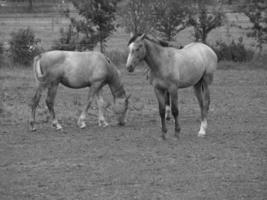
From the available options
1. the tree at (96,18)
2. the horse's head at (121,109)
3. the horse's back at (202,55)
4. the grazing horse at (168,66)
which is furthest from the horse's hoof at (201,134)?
the tree at (96,18)

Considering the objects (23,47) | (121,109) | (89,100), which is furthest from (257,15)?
(89,100)

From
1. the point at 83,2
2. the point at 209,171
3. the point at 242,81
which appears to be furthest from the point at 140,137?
the point at 83,2

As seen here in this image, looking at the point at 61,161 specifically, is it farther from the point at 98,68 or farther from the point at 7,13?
the point at 7,13

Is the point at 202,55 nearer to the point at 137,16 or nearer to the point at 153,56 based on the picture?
the point at 153,56

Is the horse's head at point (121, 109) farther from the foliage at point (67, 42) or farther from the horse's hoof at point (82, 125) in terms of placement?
the foliage at point (67, 42)

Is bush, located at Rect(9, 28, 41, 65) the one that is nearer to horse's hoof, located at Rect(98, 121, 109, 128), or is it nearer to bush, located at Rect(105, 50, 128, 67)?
bush, located at Rect(105, 50, 128, 67)

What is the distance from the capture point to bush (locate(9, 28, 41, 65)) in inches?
969

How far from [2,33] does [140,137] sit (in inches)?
1027

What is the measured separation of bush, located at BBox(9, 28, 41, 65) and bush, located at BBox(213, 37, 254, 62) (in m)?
6.99

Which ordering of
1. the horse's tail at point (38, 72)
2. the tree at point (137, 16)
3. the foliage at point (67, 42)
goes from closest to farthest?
the horse's tail at point (38, 72) < the foliage at point (67, 42) < the tree at point (137, 16)

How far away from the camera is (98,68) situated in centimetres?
1361

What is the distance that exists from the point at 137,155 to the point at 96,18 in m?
15.7

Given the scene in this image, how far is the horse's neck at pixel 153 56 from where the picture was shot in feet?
37.7

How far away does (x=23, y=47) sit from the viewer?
24.7 metres
